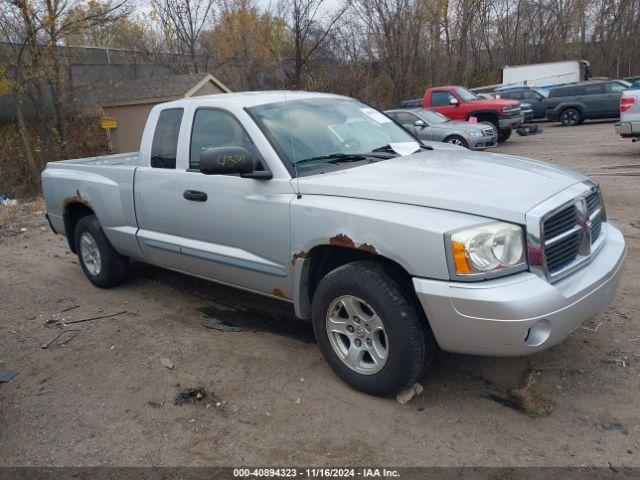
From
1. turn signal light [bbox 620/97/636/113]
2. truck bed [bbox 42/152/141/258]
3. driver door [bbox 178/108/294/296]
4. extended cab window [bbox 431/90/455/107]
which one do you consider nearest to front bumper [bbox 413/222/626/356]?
driver door [bbox 178/108/294/296]

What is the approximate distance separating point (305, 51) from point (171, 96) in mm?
7286

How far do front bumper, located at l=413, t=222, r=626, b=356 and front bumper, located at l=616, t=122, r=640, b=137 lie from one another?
10.3 metres

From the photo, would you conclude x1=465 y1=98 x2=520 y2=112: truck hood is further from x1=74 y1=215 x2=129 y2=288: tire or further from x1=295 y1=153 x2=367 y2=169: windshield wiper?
x1=295 y1=153 x2=367 y2=169: windshield wiper

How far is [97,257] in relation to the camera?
5.93 meters

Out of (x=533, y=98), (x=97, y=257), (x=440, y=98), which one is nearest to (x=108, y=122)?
(x=440, y=98)

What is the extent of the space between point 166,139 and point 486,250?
3.02 m

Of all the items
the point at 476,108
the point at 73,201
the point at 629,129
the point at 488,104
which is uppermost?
the point at 488,104

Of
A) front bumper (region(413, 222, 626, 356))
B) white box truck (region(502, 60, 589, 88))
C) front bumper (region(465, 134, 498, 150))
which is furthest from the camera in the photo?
white box truck (region(502, 60, 589, 88))

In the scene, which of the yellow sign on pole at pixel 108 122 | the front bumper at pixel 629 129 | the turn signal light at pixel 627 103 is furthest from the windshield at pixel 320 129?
the yellow sign on pole at pixel 108 122

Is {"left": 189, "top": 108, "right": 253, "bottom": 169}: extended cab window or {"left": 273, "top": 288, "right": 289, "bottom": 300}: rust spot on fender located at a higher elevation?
{"left": 189, "top": 108, "right": 253, "bottom": 169}: extended cab window

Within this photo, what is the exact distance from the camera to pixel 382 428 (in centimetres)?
323

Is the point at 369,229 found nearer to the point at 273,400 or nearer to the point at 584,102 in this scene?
the point at 273,400

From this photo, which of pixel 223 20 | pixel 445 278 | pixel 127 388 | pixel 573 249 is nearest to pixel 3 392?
pixel 127 388

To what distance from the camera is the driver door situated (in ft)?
12.7
